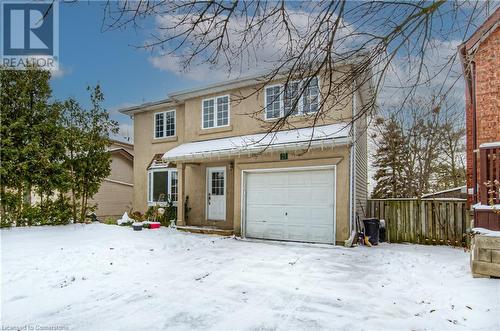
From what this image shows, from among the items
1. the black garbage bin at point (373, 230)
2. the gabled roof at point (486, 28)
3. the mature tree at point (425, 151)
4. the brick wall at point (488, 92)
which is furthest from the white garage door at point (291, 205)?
the mature tree at point (425, 151)

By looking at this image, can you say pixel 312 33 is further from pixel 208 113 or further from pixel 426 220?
pixel 208 113

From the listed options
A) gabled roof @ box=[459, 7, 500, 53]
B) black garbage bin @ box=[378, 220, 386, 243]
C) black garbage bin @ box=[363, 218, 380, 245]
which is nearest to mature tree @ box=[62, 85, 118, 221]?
black garbage bin @ box=[363, 218, 380, 245]

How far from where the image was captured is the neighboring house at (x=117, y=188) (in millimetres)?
18453

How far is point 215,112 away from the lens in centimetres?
1304

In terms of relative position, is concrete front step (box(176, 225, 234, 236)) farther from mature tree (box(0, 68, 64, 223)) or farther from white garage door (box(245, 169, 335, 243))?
mature tree (box(0, 68, 64, 223))

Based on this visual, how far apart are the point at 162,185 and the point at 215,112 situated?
447cm

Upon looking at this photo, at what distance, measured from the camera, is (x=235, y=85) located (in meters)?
12.2

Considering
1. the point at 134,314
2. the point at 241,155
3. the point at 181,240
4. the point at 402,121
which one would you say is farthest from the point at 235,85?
the point at 402,121

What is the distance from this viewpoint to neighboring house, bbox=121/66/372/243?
978 centimetres

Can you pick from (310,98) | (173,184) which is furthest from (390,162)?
(310,98)

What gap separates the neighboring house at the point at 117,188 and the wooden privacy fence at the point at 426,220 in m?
14.1

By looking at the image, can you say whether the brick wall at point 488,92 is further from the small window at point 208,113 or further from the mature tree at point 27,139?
the mature tree at point 27,139

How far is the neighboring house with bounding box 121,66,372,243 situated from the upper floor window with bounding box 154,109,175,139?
0.05 metres

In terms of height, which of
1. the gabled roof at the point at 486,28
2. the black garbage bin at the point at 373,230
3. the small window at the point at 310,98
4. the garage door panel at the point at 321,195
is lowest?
the black garbage bin at the point at 373,230
